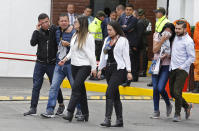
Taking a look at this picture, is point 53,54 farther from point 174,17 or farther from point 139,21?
point 174,17

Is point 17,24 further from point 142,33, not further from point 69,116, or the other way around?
point 69,116

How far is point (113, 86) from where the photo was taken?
9.93m

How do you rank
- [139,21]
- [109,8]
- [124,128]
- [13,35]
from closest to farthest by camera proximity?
1. [124,128]
2. [139,21]
3. [13,35]
4. [109,8]

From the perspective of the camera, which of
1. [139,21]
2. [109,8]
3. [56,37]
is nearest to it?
[56,37]

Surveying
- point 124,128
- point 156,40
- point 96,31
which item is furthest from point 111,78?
point 96,31

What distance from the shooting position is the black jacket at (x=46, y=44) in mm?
10719

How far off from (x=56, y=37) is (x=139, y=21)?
5837 millimetres

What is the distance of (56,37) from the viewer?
10.7 metres

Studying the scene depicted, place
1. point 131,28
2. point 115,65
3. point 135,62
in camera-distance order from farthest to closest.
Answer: point 135,62
point 131,28
point 115,65

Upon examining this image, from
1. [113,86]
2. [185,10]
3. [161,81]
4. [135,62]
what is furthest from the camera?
[185,10]

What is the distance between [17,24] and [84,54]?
24.9ft

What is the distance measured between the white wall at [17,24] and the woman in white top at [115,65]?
7.61m

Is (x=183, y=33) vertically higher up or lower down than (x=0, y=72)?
higher up

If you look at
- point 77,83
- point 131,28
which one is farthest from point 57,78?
point 131,28
